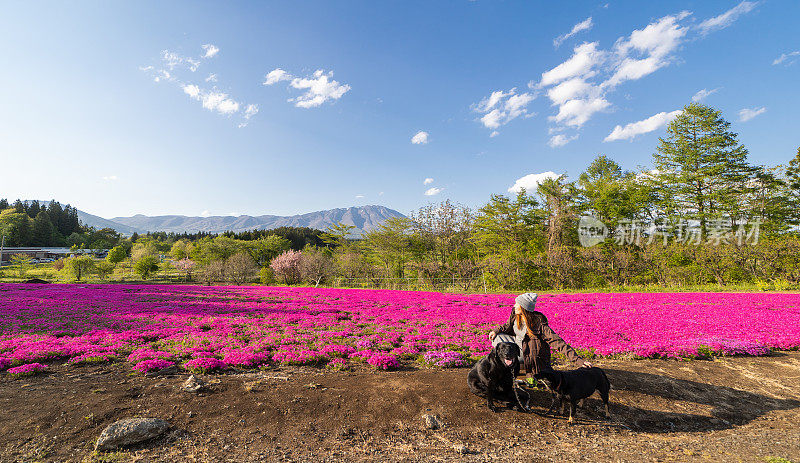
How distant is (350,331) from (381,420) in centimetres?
596

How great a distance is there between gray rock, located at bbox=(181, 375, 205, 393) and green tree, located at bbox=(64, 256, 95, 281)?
155 feet

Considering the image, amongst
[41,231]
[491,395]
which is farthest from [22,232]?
[491,395]

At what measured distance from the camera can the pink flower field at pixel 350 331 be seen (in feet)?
23.0

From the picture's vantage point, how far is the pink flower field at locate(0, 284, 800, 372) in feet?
Result: 23.0

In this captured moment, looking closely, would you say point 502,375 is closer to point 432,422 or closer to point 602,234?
point 432,422

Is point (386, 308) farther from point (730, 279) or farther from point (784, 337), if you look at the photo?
point (730, 279)

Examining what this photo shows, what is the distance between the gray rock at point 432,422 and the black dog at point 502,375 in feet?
2.86

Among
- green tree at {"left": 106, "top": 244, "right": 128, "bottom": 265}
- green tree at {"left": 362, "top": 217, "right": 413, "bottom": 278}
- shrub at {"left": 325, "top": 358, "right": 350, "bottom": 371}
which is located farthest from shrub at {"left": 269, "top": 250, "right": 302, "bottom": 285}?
shrub at {"left": 325, "top": 358, "right": 350, "bottom": 371}

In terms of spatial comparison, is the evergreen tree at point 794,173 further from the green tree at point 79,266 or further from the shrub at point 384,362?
the green tree at point 79,266

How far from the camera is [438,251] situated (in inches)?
1337

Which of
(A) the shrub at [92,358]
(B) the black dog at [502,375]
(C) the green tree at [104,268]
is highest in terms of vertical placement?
(B) the black dog at [502,375]

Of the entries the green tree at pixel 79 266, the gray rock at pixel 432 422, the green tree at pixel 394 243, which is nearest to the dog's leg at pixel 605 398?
the gray rock at pixel 432 422

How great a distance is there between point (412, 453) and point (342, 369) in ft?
10.7

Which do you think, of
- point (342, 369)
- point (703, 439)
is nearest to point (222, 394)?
point (342, 369)
